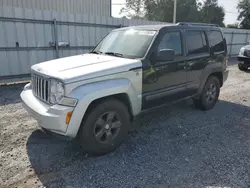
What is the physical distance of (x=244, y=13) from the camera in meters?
36.1

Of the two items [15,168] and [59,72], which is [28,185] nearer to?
[15,168]

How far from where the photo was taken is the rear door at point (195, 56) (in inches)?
174

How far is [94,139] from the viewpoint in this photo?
10.2ft

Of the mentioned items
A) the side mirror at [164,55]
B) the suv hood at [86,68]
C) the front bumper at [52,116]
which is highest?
the side mirror at [164,55]

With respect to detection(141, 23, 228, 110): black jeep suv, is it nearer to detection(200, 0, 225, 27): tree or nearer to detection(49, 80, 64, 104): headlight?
detection(49, 80, 64, 104): headlight

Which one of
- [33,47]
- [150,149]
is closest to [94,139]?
[150,149]

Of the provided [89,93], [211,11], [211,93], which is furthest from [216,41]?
[211,11]

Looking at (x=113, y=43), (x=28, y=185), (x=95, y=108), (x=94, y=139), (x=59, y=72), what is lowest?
(x=28, y=185)

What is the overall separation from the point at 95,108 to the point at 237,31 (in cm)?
1710

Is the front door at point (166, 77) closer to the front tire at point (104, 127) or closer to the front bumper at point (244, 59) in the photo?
the front tire at point (104, 127)

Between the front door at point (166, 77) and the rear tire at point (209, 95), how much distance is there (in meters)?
0.82

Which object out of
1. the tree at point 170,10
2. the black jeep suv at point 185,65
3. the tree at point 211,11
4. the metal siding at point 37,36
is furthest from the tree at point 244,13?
the black jeep suv at point 185,65

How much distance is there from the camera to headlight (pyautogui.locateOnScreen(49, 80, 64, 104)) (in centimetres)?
285

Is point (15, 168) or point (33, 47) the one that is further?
point (33, 47)
